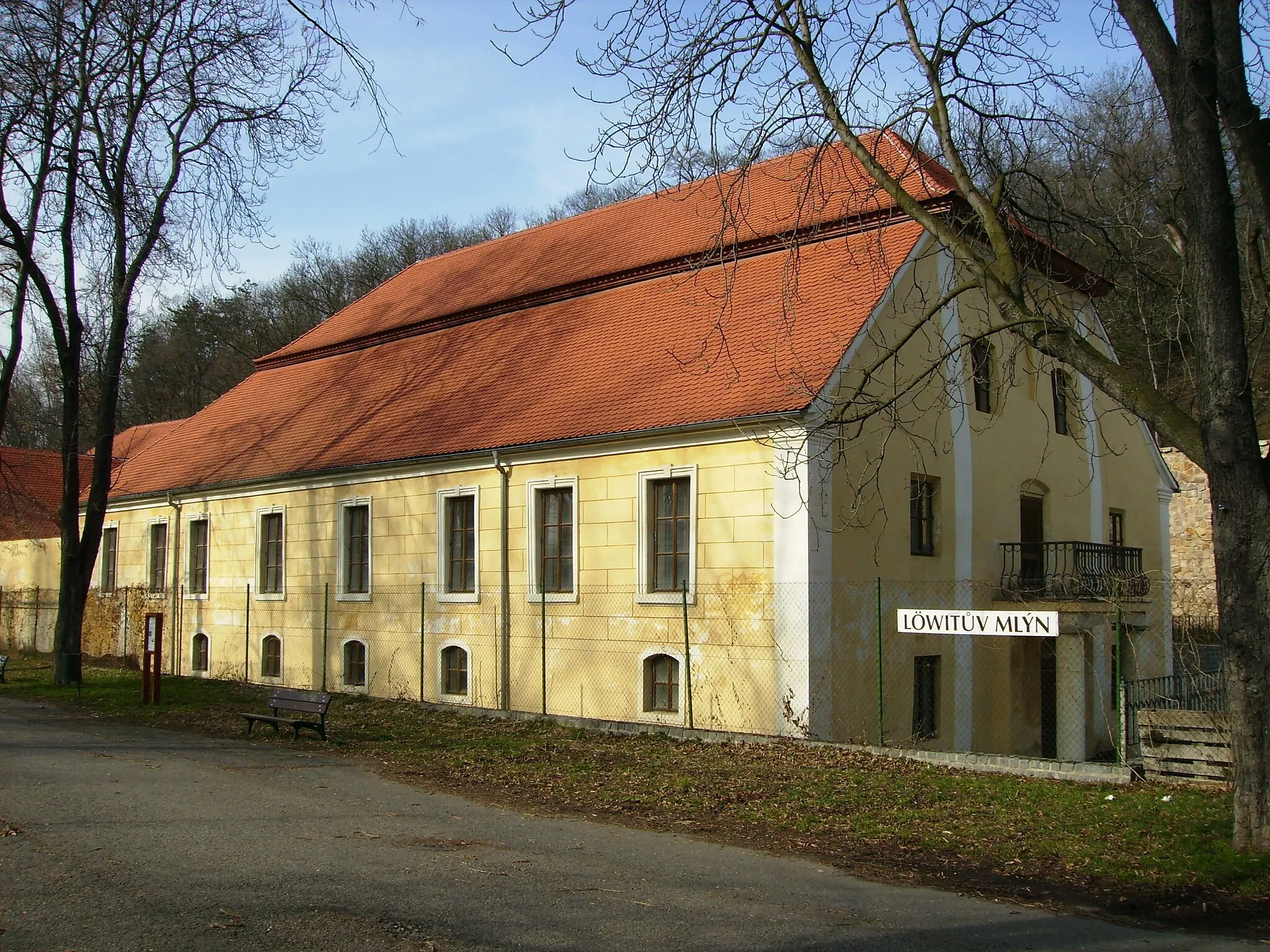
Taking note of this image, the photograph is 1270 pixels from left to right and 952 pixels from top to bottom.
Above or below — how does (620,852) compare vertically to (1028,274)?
below

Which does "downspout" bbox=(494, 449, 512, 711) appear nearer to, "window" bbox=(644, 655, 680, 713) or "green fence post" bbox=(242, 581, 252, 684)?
"window" bbox=(644, 655, 680, 713)

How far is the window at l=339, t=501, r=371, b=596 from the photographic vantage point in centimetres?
2214

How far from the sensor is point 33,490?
42.5 metres

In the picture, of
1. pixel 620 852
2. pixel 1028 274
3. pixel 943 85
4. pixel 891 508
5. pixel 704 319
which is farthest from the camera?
pixel 704 319

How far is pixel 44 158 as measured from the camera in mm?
19844

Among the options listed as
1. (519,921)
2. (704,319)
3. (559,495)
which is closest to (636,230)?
(704,319)

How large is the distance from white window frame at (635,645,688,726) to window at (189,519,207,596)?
13143 mm

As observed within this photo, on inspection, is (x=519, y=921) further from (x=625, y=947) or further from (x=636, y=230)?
(x=636, y=230)

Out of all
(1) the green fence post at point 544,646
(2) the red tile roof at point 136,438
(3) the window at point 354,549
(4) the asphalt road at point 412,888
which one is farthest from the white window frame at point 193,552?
(4) the asphalt road at point 412,888

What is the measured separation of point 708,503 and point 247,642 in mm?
11948

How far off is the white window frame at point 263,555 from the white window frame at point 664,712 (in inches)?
384

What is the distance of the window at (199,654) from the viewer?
25969 mm

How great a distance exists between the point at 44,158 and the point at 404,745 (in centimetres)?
1240

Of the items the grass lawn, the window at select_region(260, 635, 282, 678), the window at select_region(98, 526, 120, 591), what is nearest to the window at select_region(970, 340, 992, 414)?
the grass lawn
